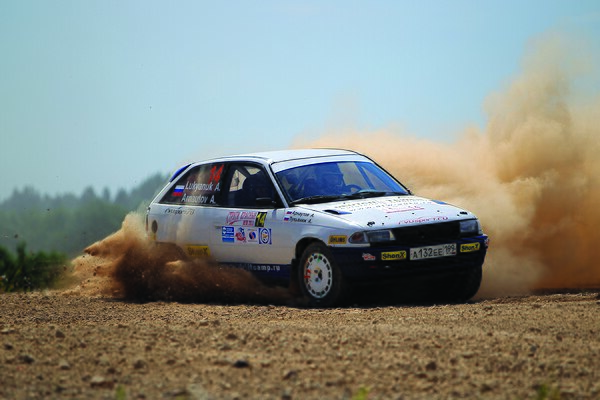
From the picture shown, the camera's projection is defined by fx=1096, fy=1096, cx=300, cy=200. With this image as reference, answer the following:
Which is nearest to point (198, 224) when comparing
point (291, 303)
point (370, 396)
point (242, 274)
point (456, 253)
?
point (242, 274)

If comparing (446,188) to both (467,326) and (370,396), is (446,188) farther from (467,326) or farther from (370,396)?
(370,396)

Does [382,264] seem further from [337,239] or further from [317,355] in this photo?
[317,355]

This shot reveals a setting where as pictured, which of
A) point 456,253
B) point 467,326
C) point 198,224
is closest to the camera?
point 467,326

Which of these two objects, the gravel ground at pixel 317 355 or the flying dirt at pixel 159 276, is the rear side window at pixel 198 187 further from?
the gravel ground at pixel 317 355

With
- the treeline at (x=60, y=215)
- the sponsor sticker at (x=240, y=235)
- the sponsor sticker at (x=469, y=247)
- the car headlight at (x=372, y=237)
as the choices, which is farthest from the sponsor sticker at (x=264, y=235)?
the treeline at (x=60, y=215)

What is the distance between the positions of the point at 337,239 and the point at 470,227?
5.11 feet

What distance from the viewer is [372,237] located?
431 inches

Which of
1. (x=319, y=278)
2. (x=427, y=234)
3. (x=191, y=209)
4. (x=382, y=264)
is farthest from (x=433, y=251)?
(x=191, y=209)

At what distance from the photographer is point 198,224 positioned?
41.3 ft

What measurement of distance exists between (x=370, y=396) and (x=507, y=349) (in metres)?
1.68

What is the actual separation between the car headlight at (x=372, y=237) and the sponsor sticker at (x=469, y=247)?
0.90m

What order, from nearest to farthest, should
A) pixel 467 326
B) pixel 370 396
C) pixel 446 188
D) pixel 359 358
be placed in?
pixel 370 396 < pixel 359 358 < pixel 467 326 < pixel 446 188

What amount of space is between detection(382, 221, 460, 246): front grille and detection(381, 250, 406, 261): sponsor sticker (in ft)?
0.32

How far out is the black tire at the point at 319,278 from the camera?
11.1 meters
